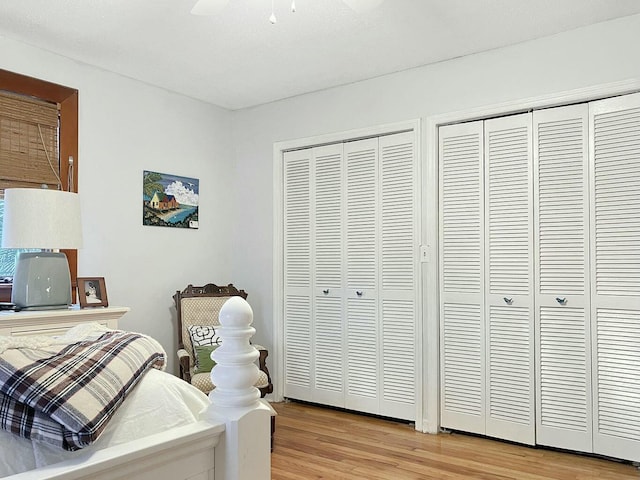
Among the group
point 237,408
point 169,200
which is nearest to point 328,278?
point 169,200

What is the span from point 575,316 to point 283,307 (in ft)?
7.40

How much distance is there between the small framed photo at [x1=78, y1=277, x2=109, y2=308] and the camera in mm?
3342

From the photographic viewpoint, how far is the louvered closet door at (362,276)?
4133 millimetres

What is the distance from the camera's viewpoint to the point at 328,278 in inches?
173

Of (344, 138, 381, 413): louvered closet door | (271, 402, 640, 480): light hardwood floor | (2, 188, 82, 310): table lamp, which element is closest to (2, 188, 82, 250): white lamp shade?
(2, 188, 82, 310): table lamp

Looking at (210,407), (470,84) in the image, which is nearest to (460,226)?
(470,84)

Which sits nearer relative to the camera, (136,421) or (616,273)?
(136,421)

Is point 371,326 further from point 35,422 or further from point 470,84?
point 35,422

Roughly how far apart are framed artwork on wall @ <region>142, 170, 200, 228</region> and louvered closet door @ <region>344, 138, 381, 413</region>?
1303mm

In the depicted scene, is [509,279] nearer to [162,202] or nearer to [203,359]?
[203,359]

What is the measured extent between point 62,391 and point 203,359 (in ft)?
9.42

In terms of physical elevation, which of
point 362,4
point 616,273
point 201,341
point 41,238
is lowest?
point 201,341

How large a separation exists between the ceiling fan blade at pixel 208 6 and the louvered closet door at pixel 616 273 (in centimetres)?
226

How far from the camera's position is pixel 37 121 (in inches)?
142
